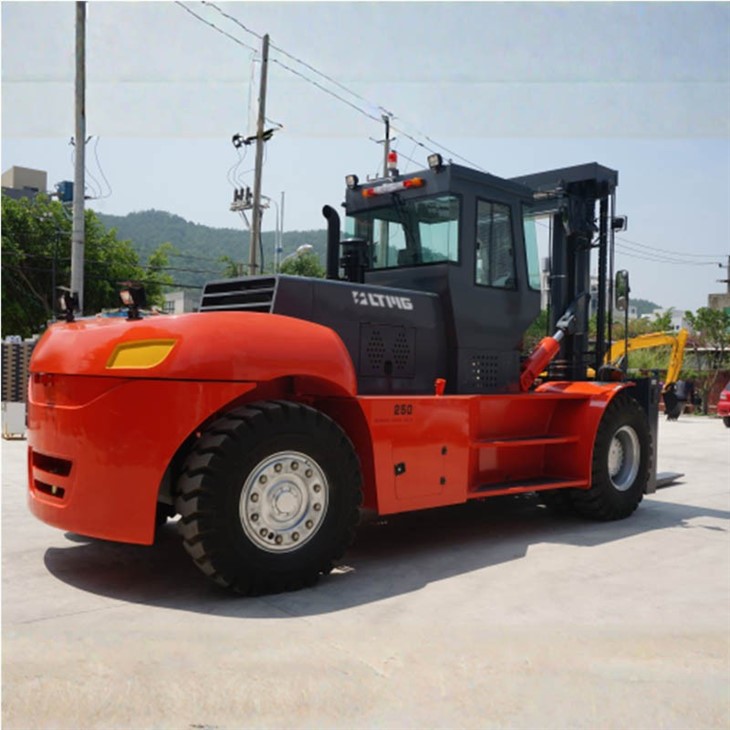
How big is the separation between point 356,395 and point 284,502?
88 centimetres

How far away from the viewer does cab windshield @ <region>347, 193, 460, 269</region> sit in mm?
6527

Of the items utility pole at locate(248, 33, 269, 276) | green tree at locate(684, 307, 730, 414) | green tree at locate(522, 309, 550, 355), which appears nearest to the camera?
green tree at locate(522, 309, 550, 355)

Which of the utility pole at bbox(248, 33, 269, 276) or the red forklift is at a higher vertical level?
the utility pole at bbox(248, 33, 269, 276)

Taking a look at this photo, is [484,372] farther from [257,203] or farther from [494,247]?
[257,203]

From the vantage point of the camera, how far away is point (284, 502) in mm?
4668

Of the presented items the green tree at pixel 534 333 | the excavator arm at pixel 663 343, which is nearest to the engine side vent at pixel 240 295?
the green tree at pixel 534 333

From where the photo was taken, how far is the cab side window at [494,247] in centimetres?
670

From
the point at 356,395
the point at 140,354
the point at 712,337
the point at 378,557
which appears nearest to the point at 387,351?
the point at 356,395

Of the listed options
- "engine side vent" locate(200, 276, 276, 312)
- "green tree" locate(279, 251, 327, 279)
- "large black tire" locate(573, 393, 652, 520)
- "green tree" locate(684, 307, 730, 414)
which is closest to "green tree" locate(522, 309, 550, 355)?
"large black tire" locate(573, 393, 652, 520)

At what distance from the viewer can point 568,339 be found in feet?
27.8

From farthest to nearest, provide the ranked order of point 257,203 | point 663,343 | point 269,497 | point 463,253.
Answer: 1. point 257,203
2. point 663,343
3. point 463,253
4. point 269,497

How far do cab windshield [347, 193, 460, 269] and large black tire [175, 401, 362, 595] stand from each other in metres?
2.29

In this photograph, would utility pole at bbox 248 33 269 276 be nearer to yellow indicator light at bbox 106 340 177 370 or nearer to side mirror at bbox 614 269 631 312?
side mirror at bbox 614 269 631 312

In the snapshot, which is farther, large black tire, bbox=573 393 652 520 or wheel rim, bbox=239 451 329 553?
large black tire, bbox=573 393 652 520
